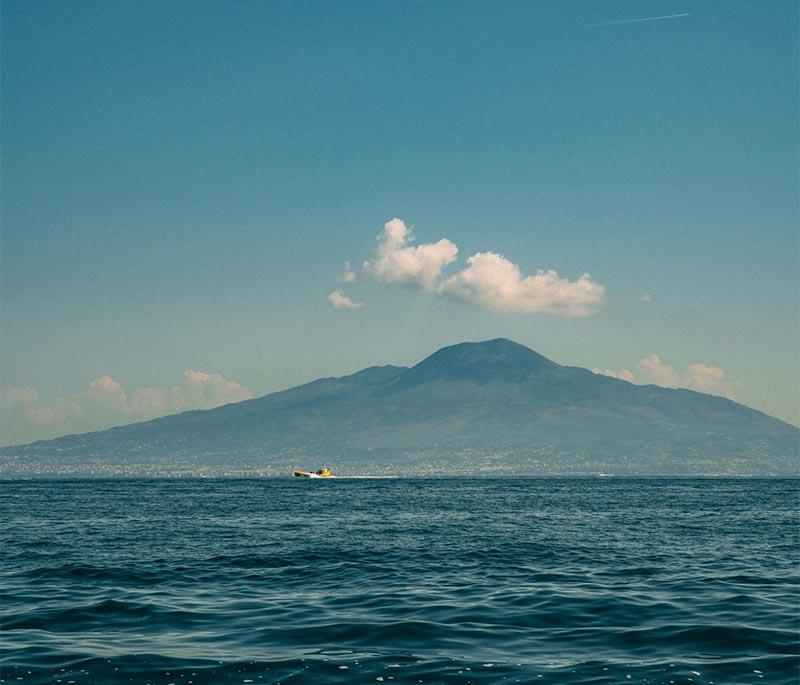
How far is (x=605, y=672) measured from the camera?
18000 mm

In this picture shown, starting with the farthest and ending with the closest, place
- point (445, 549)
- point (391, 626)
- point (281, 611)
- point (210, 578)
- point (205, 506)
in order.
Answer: point (205, 506), point (445, 549), point (210, 578), point (281, 611), point (391, 626)

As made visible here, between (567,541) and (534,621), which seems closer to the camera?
(534,621)

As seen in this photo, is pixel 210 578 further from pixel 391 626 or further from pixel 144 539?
pixel 144 539

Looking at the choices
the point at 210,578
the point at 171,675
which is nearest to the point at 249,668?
the point at 171,675

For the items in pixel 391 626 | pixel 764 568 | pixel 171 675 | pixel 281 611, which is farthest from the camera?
pixel 764 568

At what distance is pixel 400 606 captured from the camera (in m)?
25.5

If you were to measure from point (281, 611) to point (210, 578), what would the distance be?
7974mm

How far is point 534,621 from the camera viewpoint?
23.4 metres

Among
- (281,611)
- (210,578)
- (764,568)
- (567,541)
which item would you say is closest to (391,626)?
(281,611)

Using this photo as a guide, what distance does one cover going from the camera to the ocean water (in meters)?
18.4

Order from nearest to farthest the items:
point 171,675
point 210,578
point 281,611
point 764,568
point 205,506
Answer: point 171,675, point 281,611, point 210,578, point 764,568, point 205,506

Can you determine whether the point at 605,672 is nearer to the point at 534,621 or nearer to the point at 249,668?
the point at 534,621

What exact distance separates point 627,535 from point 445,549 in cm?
1451

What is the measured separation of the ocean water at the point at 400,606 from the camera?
1839 centimetres
